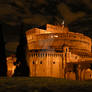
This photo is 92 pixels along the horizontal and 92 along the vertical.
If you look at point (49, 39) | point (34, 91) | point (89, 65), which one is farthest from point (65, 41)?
point (34, 91)

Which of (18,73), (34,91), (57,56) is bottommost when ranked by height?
(18,73)

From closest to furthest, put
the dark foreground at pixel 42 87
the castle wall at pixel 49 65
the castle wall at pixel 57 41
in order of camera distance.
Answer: the dark foreground at pixel 42 87 < the castle wall at pixel 49 65 < the castle wall at pixel 57 41

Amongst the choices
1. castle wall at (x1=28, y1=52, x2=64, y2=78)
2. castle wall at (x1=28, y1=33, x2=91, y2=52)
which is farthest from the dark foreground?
castle wall at (x1=28, y1=33, x2=91, y2=52)

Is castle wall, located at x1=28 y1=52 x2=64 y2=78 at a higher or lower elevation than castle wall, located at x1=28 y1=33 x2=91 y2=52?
lower

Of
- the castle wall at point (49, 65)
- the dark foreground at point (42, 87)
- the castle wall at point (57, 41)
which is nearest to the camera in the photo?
the dark foreground at point (42, 87)

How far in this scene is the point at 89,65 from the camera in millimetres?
36906

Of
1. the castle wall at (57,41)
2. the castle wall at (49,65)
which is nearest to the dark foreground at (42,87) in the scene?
the castle wall at (49,65)

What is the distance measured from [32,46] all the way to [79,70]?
20.8 m

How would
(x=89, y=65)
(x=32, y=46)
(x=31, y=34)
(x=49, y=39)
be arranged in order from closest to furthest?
(x=89, y=65)
(x=49, y=39)
(x=32, y=46)
(x=31, y=34)

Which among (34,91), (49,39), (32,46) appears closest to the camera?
(34,91)

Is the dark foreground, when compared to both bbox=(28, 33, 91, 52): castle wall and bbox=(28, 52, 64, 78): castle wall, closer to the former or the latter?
bbox=(28, 52, 64, 78): castle wall

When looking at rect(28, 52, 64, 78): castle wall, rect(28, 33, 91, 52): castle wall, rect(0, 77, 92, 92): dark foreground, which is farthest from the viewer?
rect(28, 33, 91, 52): castle wall

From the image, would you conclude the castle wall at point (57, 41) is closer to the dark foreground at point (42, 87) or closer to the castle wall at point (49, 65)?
the castle wall at point (49, 65)

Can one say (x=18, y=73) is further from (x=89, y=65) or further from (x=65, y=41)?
(x=89, y=65)
